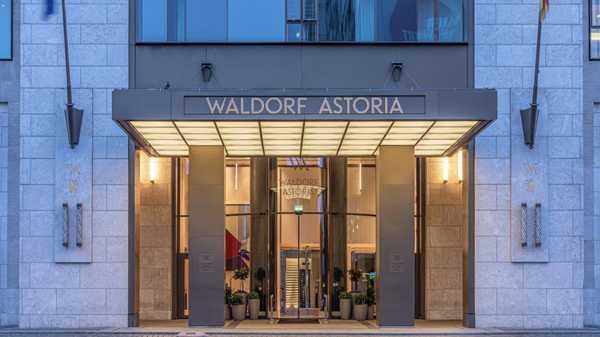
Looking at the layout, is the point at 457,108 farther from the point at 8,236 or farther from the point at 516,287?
the point at 8,236

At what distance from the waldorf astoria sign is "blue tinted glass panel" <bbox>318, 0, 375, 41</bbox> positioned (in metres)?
3.28

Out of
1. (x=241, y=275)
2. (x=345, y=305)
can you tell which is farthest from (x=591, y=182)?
(x=241, y=275)

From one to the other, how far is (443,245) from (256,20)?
A: 366 inches

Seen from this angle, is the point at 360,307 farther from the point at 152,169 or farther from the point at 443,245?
the point at 152,169

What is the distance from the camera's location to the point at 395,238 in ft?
56.6

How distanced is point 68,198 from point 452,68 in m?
11.1

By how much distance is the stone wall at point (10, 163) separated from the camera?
1755cm

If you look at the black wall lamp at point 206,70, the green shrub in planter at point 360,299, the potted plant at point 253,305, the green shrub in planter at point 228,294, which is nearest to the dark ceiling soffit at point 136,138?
the black wall lamp at point 206,70

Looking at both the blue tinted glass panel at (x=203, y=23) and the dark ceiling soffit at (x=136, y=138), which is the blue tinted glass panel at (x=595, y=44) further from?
the dark ceiling soffit at (x=136, y=138)

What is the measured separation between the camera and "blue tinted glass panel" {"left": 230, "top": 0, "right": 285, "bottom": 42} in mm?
17281

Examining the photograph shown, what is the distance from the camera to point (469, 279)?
16.9 metres

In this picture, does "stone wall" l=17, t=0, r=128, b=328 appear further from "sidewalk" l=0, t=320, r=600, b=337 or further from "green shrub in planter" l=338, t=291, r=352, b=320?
"green shrub in planter" l=338, t=291, r=352, b=320

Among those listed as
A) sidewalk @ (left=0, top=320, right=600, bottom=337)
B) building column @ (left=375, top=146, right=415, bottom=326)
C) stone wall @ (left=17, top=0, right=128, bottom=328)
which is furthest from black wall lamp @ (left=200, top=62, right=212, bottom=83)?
sidewalk @ (left=0, top=320, right=600, bottom=337)

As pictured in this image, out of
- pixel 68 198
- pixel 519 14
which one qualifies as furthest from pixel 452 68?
pixel 68 198
